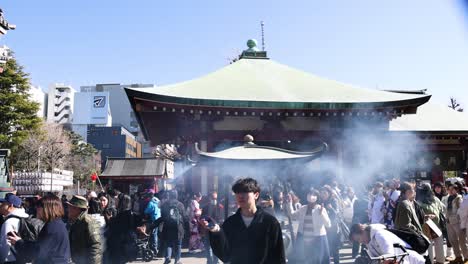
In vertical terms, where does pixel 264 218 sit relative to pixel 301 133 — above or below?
below

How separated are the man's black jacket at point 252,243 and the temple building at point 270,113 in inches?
279

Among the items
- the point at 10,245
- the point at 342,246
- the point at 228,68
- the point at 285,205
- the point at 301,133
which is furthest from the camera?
the point at 228,68

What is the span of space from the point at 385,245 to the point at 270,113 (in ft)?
24.9

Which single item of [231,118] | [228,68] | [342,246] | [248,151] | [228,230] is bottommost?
[342,246]

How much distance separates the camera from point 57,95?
90438 millimetres

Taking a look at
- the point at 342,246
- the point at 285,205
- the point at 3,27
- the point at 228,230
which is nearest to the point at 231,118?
the point at 285,205

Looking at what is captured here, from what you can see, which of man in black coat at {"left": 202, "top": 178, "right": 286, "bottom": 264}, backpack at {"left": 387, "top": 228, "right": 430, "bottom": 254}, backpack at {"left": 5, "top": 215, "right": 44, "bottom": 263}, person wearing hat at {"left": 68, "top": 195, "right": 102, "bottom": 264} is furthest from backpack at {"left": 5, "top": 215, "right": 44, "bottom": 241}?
backpack at {"left": 387, "top": 228, "right": 430, "bottom": 254}

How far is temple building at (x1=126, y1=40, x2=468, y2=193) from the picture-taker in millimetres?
11375

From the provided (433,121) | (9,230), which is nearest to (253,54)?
(433,121)

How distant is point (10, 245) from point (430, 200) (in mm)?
7200

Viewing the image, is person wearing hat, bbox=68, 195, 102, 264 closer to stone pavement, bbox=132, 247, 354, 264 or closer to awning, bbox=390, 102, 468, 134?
stone pavement, bbox=132, 247, 354, 264

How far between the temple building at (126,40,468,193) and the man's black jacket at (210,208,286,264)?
7.09 meters

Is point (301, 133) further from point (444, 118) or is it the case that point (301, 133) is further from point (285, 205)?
point (444, 118)

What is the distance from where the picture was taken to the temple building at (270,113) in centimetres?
1138
